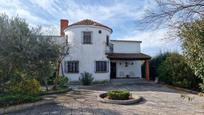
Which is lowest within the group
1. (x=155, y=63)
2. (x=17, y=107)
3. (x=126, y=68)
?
(x=17, y=107)

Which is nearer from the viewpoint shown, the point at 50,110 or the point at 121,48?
the point at 50,110

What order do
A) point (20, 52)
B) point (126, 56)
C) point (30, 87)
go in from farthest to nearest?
point (126, 56)
point (30, 87)
point (20, 52)

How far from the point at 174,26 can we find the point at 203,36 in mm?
1236

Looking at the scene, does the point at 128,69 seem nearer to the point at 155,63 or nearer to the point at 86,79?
the point at 155,63

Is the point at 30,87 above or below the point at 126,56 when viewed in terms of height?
below

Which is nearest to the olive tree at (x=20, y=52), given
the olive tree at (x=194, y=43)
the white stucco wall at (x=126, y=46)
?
the olive tree at (x=194, y=43)

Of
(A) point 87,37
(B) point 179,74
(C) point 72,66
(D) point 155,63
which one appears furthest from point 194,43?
(D) point 155,63

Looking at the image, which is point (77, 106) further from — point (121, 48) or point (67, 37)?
point (121, 48)

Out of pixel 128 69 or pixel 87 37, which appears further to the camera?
pixel 128 69

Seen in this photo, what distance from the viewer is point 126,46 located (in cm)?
3781

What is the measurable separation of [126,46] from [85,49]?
6729 mm

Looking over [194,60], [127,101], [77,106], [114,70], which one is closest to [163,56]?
[114,70]

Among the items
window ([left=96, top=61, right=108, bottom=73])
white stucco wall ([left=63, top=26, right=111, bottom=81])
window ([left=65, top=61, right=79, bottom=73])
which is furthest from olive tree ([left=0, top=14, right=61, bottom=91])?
window ([left=96, top=61, right=108, bottom=73])

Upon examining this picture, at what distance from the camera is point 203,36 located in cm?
999
